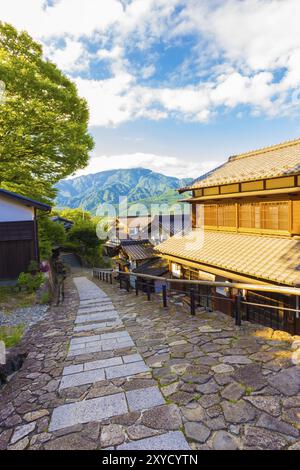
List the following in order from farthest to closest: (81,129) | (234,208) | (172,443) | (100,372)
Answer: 1. (81,129)
2. (234,208)
3. (100,372)
4. (172,443)

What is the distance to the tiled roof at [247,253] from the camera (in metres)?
7.50

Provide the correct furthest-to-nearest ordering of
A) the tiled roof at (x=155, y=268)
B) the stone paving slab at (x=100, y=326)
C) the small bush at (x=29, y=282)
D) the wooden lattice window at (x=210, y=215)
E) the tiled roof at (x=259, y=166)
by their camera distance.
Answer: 1. the tiled roof at (x=155, y=268)
2. the wooden lattice window at (x=210, y=215)
3. the small bush at (x=29, y=282)
4. the tiled roof at (x=259, y=166)
5. the stone paving slab at (x=100, y=326)

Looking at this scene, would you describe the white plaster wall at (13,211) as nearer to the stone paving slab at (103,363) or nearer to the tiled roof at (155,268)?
the tiled roof at (155,268)

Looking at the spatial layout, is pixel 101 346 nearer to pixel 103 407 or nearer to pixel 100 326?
pixel 100 326

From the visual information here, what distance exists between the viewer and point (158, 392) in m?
3.71

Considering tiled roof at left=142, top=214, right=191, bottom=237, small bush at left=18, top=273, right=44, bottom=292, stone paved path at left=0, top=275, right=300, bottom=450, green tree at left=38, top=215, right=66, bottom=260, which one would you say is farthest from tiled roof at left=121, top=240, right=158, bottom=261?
stone paved path at left=0, top=275, right=300, bottom=450

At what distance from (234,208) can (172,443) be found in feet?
33.6

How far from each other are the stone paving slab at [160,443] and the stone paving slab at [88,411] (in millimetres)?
567

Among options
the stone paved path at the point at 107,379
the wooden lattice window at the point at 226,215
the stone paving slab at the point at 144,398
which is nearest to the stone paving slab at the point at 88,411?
the stone paved path at the point at 107,379

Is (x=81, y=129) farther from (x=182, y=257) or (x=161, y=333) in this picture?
(x=161, y=333)

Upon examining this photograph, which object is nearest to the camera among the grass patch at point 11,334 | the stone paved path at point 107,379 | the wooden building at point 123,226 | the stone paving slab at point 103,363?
the stone paved path at point 107,379

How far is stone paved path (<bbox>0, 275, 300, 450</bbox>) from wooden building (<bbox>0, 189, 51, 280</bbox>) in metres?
7.62
